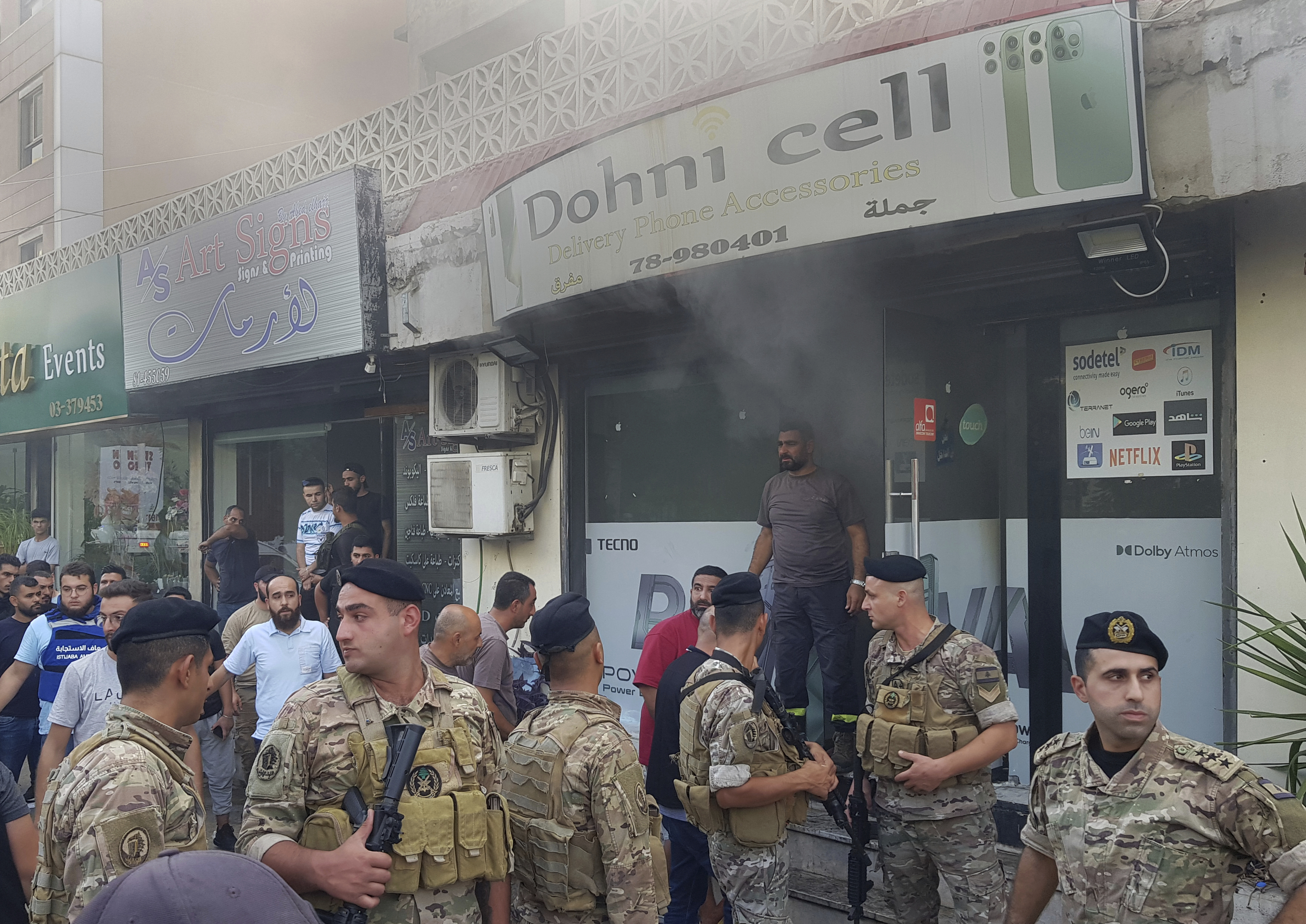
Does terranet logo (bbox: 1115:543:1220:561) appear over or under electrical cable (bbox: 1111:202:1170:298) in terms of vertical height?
under

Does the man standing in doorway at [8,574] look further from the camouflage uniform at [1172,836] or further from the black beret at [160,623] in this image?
the camouflage uniform at [1172,836]

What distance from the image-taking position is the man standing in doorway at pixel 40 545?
12.0 meters

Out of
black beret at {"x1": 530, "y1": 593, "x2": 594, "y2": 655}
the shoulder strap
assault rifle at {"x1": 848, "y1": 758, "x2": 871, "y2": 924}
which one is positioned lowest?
assault rifle at {"x1": 848, "y1": 758, "x2": 871, "y2": 924}

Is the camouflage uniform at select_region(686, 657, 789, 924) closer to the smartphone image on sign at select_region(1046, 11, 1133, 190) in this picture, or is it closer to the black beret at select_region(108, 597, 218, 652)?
the black beret at select_region(108, 597, 218, 652)

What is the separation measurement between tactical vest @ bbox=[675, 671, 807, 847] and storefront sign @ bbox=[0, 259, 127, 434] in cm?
910

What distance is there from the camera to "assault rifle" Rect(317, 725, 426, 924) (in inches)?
86.5

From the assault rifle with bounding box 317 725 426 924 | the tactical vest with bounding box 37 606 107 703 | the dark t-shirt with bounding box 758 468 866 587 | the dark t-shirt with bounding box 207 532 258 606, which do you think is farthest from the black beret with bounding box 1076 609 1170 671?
the dark t-shirt with bounding box 207 532 258 606

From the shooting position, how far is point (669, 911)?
3885mm

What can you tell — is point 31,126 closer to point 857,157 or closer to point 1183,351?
point 857,157

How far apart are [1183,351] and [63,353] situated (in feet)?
37.7

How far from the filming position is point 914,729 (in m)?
3.55

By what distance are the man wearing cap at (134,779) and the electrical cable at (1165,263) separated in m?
3.76

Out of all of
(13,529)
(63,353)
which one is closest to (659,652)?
(63,353)

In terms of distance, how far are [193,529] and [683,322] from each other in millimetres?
7704
